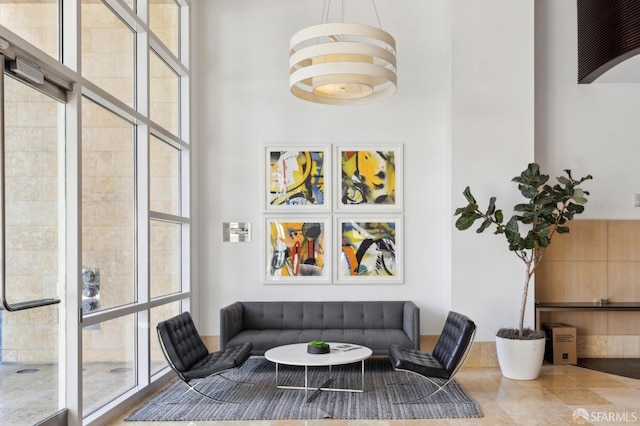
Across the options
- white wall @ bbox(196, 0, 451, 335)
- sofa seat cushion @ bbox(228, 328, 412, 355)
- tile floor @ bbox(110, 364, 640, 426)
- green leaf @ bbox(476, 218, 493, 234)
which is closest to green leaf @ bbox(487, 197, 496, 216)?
green leaf @ bbox(476, 218, 493, 234)

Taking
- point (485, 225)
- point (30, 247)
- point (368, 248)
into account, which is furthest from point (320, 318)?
point (30, 247)

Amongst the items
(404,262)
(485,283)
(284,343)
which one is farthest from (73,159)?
(485,283)

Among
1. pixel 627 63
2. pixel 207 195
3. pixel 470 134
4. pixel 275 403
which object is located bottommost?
pixel 275 403

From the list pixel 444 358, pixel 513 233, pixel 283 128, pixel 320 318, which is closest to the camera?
pixel 444 358

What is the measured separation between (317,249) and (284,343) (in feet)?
4.94

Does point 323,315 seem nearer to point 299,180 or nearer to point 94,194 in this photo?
point 299,180

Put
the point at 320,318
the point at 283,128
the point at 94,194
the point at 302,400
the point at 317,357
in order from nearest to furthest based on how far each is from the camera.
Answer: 1. the point at 94,194
2. the point at 302,400
3. the point at 317,357
4. the point at 320,318
5. the point at 283,128

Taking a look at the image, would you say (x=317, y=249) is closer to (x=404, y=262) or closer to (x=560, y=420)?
(x=404, y=262)

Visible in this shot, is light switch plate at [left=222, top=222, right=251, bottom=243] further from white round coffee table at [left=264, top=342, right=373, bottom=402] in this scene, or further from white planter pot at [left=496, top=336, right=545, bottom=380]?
white planter pot at [left=496, top=336, right=545, bottom=380]

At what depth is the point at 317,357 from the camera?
561 centimetres

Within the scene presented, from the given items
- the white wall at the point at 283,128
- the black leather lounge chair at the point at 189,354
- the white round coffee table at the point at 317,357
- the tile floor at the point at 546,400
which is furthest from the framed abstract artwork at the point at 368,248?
the black leather lounge chair at the point at 189,354

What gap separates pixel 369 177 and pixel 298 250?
55.6 inches

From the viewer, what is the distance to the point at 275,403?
540 cm

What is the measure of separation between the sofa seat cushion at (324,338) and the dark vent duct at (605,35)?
4.21 metres
